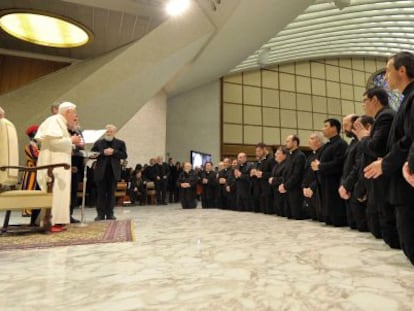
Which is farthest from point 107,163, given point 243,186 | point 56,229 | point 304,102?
point 304,102

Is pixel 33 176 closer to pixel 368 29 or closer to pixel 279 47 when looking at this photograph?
pixel 279 47

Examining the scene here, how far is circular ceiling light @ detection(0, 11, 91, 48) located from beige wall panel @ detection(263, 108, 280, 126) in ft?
27.6

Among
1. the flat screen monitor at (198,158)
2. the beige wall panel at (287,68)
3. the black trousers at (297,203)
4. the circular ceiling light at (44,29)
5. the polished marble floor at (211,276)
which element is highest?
the beige wall panel at (287,68)

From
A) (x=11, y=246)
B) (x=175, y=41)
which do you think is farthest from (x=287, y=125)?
(x=11, y=246)

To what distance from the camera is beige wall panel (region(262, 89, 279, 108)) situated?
1410 centimetres

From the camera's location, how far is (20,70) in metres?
8.91

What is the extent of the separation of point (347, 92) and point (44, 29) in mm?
13886

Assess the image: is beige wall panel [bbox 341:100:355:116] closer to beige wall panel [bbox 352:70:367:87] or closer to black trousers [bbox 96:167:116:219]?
beige wall panel [bbox 352:70:367:87]

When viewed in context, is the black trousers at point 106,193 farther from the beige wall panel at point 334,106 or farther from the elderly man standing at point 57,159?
the beige wall panel at point 334,106

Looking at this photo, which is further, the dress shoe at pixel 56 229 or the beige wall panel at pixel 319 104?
the beige wall panel at pixel 319 104

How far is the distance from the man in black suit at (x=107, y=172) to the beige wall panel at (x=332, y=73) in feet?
44.3

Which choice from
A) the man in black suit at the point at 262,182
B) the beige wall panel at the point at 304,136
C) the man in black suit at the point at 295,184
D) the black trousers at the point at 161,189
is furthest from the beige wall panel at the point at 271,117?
the man in black suit at the point at 295,184

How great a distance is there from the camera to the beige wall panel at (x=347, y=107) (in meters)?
15.8

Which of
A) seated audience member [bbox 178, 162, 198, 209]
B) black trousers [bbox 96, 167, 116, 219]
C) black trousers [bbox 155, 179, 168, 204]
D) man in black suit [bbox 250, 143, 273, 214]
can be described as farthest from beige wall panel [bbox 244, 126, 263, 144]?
black trousers [bbox 96, 167, 116, 219]
